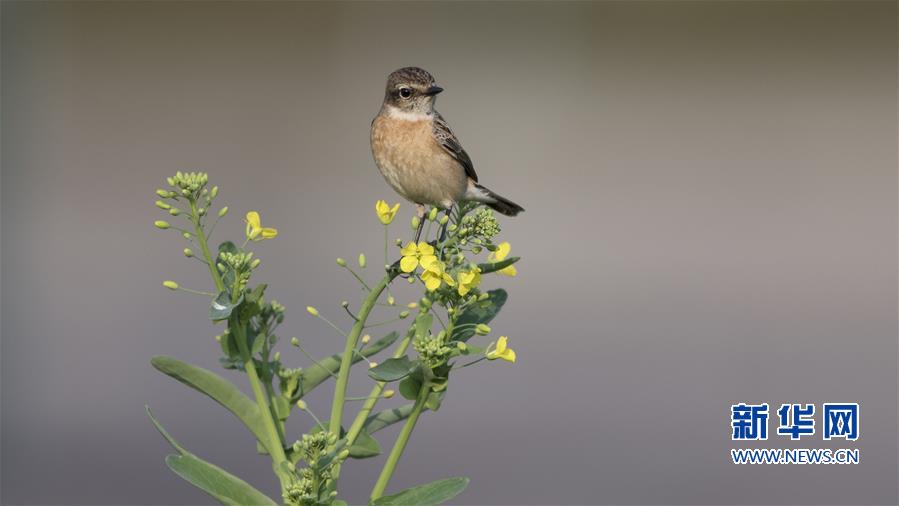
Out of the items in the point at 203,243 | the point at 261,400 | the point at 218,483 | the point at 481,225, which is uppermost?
the point at 481,225

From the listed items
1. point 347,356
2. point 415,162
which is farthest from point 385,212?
point 415,162

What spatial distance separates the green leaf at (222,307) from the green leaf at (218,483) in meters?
0.16

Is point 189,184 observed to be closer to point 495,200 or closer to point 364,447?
point 364,447

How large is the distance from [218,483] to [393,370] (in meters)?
0.23

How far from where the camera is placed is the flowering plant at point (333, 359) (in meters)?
1.09

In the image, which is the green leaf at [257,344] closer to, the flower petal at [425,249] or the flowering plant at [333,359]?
the flowering plant at [333,359]

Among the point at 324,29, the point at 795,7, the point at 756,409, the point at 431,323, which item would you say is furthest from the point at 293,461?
the point at 795,7

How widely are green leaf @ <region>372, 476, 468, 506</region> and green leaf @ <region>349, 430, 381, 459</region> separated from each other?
93 millimetres

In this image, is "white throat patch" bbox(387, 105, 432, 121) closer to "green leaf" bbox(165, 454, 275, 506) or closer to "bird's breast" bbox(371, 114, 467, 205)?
"bird's breast" bbox(371, 114, 467, 205)

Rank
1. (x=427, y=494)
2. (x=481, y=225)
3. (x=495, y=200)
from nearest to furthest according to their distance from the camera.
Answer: (x=427, y=494) → (x=481, y=225) → (x=495, y=200)

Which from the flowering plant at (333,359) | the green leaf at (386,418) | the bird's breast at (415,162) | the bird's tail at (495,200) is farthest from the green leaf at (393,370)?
the bird's breast at (415,162)

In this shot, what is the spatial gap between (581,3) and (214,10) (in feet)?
7.39

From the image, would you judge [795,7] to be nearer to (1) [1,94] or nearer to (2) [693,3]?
(2) [693,3]

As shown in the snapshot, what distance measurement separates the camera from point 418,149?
6.05 feet
